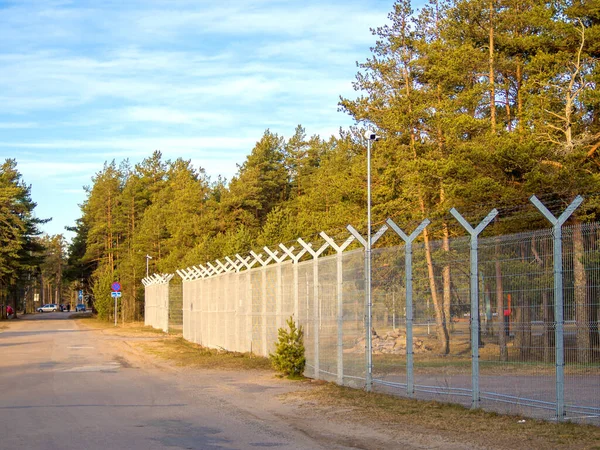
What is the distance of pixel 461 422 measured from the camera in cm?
1093

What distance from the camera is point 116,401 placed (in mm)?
14844

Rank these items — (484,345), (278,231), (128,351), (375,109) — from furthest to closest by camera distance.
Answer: (278,231) → (375,109) → (128,351) → (484,345)

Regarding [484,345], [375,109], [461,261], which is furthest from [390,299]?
[375,109]

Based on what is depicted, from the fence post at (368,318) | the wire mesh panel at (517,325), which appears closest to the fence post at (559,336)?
the wire mesh panel at (517,325)

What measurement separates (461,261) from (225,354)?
48.9ft

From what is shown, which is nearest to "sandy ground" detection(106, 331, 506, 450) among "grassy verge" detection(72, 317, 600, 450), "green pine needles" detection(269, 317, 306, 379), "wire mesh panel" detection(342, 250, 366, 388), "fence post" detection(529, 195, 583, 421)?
"grassy verge" detection(72, 317, 600, 450)

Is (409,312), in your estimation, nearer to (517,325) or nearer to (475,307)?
(475,307)

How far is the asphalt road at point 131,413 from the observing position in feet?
33.6

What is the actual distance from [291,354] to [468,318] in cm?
691

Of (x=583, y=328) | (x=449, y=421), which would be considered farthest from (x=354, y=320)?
(x=583, y=328)

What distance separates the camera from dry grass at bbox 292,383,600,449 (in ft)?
30.7

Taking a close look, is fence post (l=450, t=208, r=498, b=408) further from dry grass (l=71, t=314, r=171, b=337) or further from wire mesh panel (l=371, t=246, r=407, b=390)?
dry grass (l=71, t=314, r=171, b=337)

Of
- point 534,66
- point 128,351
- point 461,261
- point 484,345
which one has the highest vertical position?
point 534,66

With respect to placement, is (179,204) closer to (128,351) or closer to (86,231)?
(86,231)
